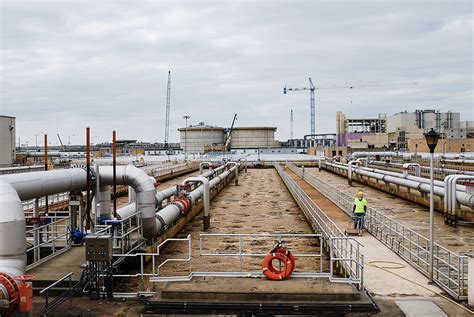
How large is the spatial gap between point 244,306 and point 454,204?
18.9 meters

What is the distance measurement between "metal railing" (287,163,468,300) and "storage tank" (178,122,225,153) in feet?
456

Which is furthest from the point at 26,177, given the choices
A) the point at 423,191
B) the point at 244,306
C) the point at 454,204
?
the point at 423,191

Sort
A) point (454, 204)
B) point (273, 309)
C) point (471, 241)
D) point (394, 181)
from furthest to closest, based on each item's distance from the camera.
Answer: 1. point (394, 181)
2. point (454, 204)
3. point (471, 241)
4. point (273, 309)

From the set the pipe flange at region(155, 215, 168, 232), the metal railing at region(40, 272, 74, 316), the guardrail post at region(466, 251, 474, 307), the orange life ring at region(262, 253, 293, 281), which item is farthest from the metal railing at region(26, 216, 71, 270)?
the guardrail post at region(466, 251, 474, 307)

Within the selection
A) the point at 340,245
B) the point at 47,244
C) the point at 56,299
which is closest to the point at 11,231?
the point at 56,299

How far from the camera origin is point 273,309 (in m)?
11.6

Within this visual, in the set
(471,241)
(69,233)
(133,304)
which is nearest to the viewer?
(133,304)

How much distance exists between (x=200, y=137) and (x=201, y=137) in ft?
1.52

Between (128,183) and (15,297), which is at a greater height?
(128,183)

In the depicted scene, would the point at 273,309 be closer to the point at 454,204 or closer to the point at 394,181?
the point at 454,204

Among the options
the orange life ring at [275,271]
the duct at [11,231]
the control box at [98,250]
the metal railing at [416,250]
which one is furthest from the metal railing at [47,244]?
the metal railing at [416,250]

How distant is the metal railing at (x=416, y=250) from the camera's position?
518 inches

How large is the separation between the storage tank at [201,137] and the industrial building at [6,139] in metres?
127

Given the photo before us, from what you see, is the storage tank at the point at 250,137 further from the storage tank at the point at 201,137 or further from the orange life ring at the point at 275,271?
the orange life ring at the point at 275,271
